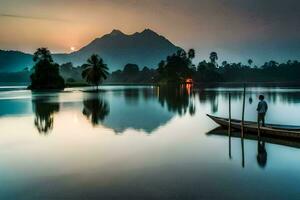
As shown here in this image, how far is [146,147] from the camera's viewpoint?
1700 centimetres

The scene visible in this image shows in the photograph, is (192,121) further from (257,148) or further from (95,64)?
(95,64)

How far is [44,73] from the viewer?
102875 mm

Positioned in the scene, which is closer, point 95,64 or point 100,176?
point 100,176

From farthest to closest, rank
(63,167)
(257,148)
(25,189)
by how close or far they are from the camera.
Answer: (257,148) < (63,167) < (25,189)

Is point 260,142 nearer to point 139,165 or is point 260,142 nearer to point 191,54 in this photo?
point 139,165

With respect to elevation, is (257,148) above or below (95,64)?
below

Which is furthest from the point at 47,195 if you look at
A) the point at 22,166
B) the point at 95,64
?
the point at 95,64

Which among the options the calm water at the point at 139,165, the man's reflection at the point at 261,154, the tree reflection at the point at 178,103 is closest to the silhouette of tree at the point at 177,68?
the tree reflection at the point at 178,103

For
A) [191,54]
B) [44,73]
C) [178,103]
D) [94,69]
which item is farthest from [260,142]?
[191,54]

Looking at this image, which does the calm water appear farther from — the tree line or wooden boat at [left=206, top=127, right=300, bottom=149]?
the tree line

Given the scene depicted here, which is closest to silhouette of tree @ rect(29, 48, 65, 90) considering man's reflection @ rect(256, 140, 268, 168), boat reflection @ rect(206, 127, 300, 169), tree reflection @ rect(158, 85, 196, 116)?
tree reflection @ rect(158, 85, 196, 116)

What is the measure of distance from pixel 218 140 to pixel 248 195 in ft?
29.8

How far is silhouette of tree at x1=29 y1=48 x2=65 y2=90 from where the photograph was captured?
339ft

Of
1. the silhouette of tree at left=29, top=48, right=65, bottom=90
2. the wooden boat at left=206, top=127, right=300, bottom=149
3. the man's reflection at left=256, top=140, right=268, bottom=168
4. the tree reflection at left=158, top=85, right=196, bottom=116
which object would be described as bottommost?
the man's reflection at left=256, top=140, right=268, bottom=168
